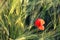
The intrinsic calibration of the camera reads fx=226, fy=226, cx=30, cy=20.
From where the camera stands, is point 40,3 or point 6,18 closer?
point 6,18

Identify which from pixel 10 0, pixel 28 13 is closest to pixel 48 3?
pixel 28 13

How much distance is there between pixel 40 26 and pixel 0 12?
30 centimetres

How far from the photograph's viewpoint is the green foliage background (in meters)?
1.60

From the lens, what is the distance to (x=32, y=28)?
167 centimetres

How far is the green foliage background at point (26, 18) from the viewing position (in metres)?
1.60

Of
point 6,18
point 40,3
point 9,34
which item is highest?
point 40,3

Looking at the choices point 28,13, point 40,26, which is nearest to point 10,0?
point 28,13

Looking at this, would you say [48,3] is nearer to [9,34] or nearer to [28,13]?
[28,13]

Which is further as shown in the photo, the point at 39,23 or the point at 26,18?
the point at 26,18

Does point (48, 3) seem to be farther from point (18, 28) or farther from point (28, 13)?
point (18, 28)

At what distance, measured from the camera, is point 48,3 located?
1717 mm

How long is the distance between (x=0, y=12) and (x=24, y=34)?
0.23m

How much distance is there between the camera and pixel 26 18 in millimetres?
1713

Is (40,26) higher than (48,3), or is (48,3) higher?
(48,3)
